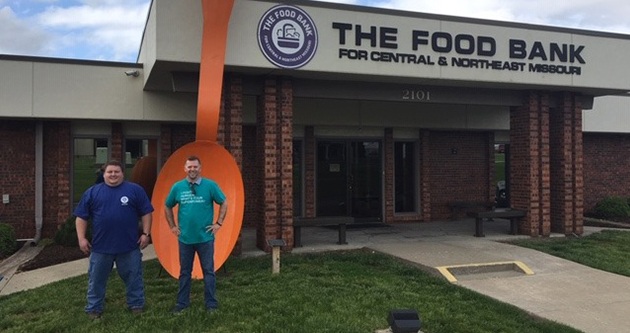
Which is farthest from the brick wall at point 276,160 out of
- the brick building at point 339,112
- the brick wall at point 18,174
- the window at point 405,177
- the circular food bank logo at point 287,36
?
the window at point 405,177

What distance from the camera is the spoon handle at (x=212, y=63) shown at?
24.3ft

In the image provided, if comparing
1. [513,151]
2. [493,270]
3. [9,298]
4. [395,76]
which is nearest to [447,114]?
[513,151]

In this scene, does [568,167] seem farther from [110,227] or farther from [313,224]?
[110,227]

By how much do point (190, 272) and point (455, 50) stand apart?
6.45 m

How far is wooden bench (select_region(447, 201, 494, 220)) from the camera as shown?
14.1 metres

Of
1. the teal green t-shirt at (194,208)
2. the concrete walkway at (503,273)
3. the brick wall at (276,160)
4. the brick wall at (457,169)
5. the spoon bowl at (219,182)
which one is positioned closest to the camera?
the teal green t-shirt at (194,208)

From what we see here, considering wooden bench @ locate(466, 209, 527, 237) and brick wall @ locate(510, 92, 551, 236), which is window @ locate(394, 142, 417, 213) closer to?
wooden bench @ locate(466, 209, 527, 237)

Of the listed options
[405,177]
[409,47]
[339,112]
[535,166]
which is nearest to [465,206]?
[405,177]

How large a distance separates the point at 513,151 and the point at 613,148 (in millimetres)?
7821

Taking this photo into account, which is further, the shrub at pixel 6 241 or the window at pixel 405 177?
the window at pixel 405 177

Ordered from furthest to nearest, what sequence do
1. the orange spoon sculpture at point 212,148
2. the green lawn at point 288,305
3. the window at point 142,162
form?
the window at point 142,162, the orange spoon sculpture at point 212,148, the green lawn at point 288,305

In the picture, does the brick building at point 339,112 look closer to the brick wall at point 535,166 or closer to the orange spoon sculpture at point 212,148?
the brick wall at point 535,166

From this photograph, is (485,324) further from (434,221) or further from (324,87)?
(434,221)

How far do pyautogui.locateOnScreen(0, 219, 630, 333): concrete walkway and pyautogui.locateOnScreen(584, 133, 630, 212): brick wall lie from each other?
7.22m
